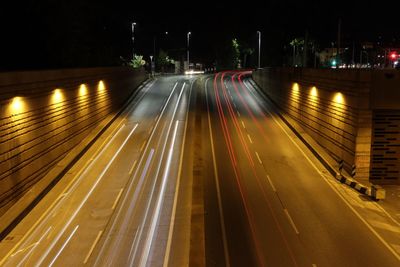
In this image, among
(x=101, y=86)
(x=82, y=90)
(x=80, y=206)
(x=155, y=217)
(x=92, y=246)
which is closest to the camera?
→ (x=92, y=246)

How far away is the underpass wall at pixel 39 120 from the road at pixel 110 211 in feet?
4.95

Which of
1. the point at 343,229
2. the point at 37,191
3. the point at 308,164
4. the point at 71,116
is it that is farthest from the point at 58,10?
the point at 343,229

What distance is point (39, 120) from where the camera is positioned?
24266 mm

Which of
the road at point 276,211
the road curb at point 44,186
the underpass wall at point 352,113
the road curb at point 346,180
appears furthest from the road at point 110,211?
the underpass wall at point 352,113

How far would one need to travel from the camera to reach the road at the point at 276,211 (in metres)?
16.4

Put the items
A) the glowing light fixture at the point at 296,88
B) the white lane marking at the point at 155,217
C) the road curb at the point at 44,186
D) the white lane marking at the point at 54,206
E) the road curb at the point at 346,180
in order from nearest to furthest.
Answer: the white lane marking at the point at 155,217, the white lane marking at the point at 54,206, the road curb at the point at 44,186, the road curb at the point at 346,180, the glowing light fixture at the point at 296,88

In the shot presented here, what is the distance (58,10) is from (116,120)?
42.6 ft

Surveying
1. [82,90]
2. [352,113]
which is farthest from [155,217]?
[82,90]

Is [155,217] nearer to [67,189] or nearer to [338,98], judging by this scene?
[67,189]

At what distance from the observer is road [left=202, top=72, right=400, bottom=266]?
16.4 m

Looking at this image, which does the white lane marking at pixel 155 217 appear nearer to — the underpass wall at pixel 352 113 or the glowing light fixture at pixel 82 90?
the glowing light fixture at pixel 82 90

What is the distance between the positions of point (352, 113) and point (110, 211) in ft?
51.5

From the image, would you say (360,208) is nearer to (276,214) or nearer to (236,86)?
(276,214)

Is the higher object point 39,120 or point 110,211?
point 39,120
